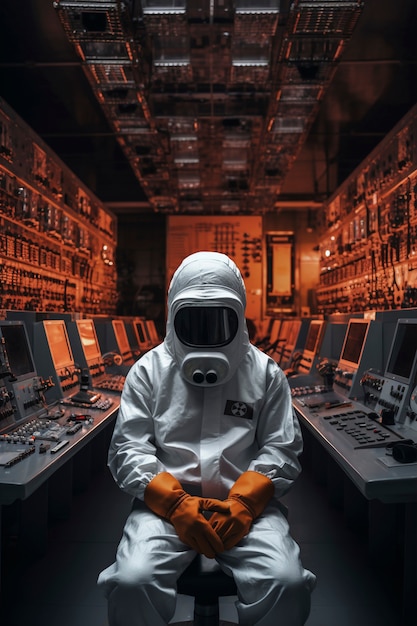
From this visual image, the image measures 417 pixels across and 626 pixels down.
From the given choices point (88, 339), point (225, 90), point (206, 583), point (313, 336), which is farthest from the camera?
point (225, 90)

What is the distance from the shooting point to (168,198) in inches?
382

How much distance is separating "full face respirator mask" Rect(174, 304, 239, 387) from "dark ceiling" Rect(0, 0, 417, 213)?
3.21m

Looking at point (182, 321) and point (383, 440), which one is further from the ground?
point (182, 321)

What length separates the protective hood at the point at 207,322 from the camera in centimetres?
195

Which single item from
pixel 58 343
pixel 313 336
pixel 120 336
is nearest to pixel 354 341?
Result: pixel 313 336

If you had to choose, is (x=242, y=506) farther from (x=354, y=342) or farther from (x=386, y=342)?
(x=354, y=342)

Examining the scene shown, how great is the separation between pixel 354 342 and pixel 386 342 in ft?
1.11

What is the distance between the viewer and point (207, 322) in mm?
2033

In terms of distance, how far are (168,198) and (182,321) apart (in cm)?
797

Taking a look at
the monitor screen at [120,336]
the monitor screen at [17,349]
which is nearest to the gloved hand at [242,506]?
the monitor screen at [17,349]

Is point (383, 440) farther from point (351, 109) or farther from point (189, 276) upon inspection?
point (351, 109)

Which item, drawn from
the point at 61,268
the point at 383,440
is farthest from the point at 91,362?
the point at 61,268

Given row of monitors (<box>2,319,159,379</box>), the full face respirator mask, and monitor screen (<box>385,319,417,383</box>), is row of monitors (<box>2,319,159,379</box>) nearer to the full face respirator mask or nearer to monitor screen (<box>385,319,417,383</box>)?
the full face respirator mask

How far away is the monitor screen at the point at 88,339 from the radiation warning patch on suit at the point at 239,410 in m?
2.27
